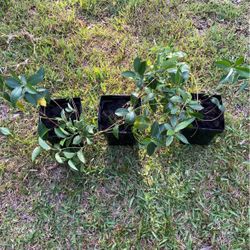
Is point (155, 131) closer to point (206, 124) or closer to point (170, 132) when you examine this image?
point (170, 132)

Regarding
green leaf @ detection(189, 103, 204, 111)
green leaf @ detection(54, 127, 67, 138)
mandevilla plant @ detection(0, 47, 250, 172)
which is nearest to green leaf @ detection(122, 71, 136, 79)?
mandevilla plant @ detection(0, 47, 250, 172)

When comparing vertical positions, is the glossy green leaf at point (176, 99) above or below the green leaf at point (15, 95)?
below

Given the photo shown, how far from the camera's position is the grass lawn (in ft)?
4.94

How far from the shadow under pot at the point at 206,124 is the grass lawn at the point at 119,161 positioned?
0.10 meters

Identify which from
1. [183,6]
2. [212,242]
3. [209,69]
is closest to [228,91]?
[209,69]

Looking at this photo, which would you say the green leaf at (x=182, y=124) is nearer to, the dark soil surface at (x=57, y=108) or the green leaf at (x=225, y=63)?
the green leaf at (x=225, y=63)

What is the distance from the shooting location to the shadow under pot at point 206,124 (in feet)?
5.11

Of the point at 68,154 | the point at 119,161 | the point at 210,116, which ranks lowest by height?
→ the point at 119,161

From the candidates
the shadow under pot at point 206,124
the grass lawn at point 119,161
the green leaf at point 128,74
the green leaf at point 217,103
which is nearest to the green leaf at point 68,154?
the grass lawn at point 119,161

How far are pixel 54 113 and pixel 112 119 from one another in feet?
0.94

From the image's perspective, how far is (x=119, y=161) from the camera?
1659 millimetres

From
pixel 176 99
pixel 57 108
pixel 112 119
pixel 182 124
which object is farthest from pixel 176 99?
pixel 57 108

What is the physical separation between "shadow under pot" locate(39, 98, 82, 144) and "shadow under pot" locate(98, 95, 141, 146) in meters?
0.12

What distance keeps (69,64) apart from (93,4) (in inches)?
19.7
